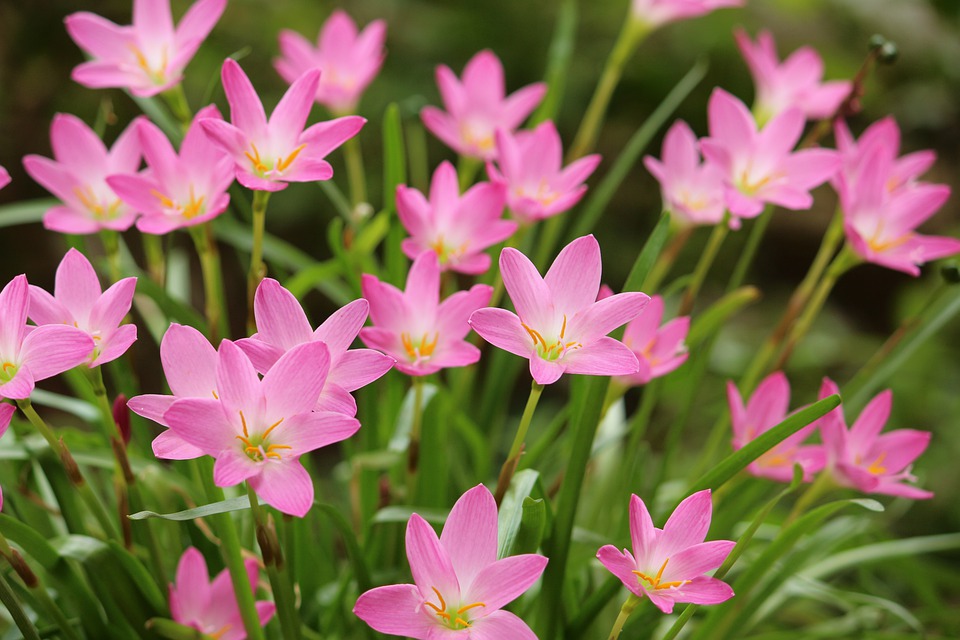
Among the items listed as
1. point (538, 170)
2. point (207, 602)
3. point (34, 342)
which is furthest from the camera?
point (538, 170)

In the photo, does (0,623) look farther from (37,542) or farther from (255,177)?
(255,177)

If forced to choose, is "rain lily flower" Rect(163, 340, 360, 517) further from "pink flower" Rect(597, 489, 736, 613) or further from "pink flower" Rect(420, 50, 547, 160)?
"pink flower" Rect(420, 50, 547, 160)

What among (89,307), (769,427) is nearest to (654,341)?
(769,427)

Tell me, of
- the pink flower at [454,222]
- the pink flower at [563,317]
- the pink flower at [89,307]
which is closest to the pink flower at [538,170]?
the pink flower at [454,222]

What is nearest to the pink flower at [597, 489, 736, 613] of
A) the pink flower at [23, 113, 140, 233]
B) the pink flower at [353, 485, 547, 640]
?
the pink flower at [353, 485, 547, 640]

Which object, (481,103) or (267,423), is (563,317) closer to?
(267,423)

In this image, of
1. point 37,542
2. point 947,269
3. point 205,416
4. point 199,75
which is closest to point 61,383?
point 199,75
